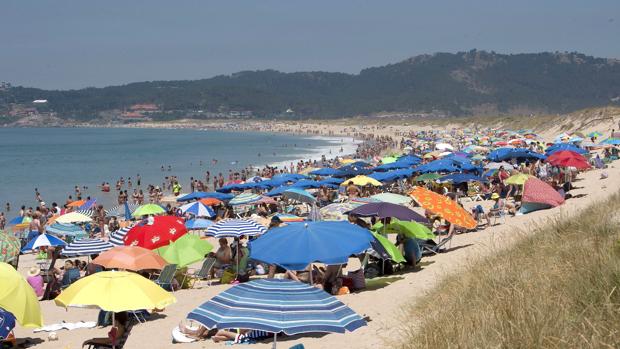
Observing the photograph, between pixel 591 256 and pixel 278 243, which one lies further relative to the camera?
pixel 278 243

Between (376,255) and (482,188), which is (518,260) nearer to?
(376,255)

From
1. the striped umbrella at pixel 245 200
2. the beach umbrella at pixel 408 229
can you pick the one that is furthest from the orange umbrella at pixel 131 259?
the striped umbrella at pixel 245 200

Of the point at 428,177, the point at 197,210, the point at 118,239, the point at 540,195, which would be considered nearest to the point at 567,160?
the point at 428,177

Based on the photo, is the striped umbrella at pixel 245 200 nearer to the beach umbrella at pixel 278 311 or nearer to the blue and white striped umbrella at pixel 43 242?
the blue and white striped umbrella at pixel 43 242

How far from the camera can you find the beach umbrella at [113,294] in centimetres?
679

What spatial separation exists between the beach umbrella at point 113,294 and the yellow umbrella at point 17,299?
0.85ft

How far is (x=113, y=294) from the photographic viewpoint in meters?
6.88

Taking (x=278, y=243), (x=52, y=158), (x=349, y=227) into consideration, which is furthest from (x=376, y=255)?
(x=52, y=158)

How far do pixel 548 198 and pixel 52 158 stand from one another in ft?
221

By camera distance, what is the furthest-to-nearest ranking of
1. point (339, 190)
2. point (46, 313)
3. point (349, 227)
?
Result: point (339, 190) < point (46, 313) < point (349, 227)

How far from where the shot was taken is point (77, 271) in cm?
1137

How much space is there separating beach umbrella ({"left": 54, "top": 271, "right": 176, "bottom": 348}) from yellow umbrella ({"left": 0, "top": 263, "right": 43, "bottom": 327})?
0.26m

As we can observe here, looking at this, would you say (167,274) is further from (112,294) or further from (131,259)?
(112,294)

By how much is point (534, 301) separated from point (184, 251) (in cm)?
750
